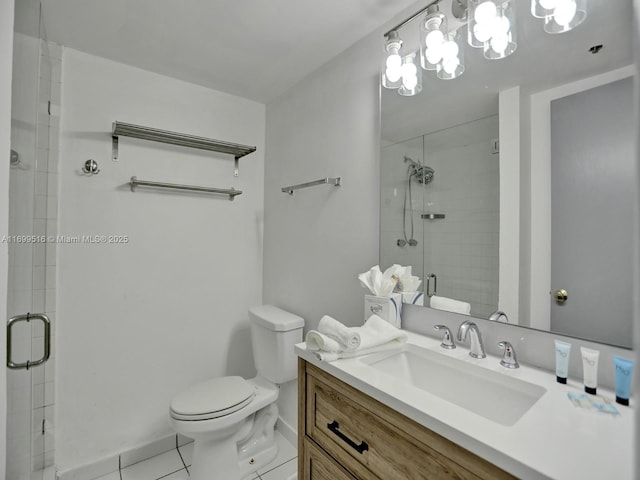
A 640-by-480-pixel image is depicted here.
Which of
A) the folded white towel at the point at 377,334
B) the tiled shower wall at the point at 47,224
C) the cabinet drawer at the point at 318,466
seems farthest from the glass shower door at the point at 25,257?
the folded white towel at the point at 377,334

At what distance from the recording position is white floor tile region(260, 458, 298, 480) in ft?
5.67

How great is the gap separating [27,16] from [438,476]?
68.4 inches

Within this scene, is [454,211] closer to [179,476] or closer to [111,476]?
[179,476]

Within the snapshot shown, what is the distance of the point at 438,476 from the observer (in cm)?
70

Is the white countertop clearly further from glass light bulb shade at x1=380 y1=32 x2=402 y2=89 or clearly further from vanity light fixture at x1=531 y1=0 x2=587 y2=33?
glass light bulb shade at x1=380 y1=32 x2=402 y2=89

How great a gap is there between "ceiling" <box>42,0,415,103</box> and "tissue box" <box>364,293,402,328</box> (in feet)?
4.10

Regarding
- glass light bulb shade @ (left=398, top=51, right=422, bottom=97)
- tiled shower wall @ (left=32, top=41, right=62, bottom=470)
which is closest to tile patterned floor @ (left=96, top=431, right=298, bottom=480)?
tiled shower wall @ (left=32, top=41, right=62, bottom=470)

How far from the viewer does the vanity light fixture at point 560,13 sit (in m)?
0.94

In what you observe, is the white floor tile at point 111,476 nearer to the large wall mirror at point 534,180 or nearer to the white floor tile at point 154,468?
the white floor tile at point 154,468

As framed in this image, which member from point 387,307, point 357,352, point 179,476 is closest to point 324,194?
point 387,307

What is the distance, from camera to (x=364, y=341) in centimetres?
109

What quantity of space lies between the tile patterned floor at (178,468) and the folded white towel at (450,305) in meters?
1.22

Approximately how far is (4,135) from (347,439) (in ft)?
3.79

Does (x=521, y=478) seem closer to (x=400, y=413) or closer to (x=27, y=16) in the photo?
(x=400, y=413)
